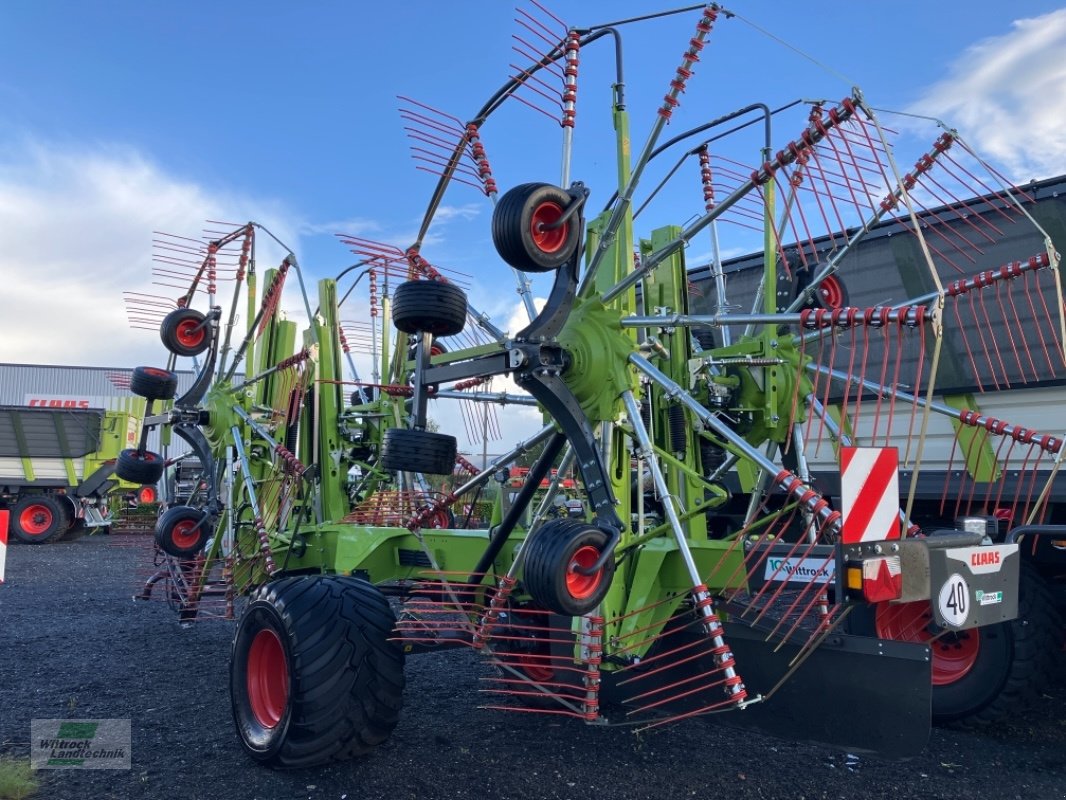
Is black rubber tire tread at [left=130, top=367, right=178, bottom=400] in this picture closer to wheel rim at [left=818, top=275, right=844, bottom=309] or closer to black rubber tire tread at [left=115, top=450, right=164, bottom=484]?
black rubber tire tread at [left=115, top=450, right=164, bottom=484]

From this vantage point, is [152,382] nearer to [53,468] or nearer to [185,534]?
[185,534]

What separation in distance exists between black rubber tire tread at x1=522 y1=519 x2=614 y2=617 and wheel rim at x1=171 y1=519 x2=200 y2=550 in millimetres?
4383

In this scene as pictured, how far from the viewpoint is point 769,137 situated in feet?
16.2

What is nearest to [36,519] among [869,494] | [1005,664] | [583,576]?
[583,576]

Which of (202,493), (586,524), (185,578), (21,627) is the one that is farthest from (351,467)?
(586,524)

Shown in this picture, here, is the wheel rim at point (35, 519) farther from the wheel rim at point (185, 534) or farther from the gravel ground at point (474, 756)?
the gravel ground at point (474, 756)

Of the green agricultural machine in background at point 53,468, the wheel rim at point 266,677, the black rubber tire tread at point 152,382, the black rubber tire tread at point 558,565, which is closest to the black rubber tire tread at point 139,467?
the black rubber tire tread at point 152,382

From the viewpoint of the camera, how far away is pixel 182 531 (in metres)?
6.67

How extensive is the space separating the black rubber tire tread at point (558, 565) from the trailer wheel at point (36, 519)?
1615 cm

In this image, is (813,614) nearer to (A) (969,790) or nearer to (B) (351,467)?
(A) (969,790)

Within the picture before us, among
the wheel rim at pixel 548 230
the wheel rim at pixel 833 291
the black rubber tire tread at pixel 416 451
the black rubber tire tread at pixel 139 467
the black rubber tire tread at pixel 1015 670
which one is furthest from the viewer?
the black rubber tire tread at pixel 139 467

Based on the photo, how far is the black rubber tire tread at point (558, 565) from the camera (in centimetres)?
294

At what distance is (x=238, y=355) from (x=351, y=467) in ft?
5.84

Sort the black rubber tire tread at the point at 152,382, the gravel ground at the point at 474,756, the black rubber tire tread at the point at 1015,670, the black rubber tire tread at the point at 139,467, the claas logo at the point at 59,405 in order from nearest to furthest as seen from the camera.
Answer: the gravel ground at the point at 474,756, the black rubber tire tread at the point at 1015,670, the black rubber tire tread at the point at 152,382, the black rubber tire tread at the point at 139,467, the claas logo at the point at 59,405
